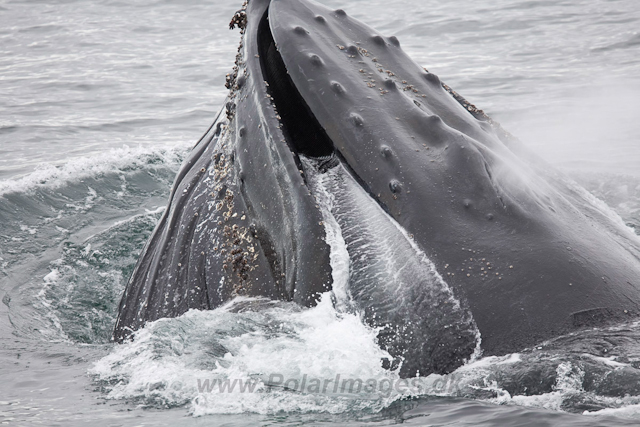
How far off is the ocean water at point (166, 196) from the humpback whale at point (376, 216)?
0.14m

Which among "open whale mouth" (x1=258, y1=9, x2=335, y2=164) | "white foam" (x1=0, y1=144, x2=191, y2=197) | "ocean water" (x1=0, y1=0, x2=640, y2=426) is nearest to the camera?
"ocean water" (x1=0, y1=0, x2=640, y2=426)

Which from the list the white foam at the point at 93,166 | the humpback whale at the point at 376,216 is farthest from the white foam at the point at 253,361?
the white foam at the point at 93,166

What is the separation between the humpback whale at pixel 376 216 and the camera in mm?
3693

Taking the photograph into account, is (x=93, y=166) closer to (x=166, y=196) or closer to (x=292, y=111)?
(x=166, y=196)

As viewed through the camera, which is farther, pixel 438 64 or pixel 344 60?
pixel 438 64

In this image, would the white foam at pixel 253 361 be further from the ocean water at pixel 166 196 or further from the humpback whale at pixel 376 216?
the humpback whale at pixel 376 216

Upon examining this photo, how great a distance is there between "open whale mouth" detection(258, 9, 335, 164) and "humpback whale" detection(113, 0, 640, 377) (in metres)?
0.01

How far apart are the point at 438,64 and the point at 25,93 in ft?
32.2

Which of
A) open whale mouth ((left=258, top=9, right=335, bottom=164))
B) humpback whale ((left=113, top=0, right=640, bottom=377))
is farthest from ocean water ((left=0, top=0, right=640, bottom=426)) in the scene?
open whale mouth ((left=258, top=9, right=335, bottom=164))

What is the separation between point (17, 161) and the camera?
12.9m

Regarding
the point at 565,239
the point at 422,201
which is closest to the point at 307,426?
the point at 422,201

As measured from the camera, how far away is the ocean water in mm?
3582

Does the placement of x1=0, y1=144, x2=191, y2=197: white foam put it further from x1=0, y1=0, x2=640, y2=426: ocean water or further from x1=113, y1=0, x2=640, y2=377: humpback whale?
x1=113, y1=0, x2=640, y2=377: humpback whale

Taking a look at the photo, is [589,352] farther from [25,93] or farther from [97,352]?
[25,93]
